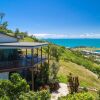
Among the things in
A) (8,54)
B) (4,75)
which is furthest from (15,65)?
(8,54)

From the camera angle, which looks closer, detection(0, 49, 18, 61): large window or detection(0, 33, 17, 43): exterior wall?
detection(0, 49, 18, 61): large window

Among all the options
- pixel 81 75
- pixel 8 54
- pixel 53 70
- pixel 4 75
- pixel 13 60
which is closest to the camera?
pixel 4 75

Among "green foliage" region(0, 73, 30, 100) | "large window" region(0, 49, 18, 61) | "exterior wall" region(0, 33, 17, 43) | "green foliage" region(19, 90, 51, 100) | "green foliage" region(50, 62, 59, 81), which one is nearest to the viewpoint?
"green foliage" region(19, 90, 51, 100)

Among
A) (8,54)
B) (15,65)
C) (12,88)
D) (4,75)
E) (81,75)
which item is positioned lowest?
(81,75)

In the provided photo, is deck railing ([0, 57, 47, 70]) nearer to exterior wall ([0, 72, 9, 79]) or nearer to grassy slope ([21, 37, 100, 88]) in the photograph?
exterior wall ([0, 72, 9, 79])

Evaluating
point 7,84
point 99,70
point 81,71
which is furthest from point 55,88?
point 99,70

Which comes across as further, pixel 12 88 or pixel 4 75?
pixel 4 75

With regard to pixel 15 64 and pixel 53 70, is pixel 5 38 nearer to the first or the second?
pixel 15 64

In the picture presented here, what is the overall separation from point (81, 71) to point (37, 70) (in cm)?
1848

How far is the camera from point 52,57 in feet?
174

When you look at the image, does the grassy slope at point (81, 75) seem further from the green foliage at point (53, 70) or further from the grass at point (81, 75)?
the green foliage at point (53, 70)

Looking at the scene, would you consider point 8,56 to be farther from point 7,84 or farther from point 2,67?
point 7,84

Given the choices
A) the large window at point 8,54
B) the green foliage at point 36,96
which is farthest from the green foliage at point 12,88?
the large window at point 8,54

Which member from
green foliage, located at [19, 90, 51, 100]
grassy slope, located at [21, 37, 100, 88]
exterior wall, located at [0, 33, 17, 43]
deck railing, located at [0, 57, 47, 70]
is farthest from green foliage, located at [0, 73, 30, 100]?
grassy slope, located at [21, 37, 100, 88]
